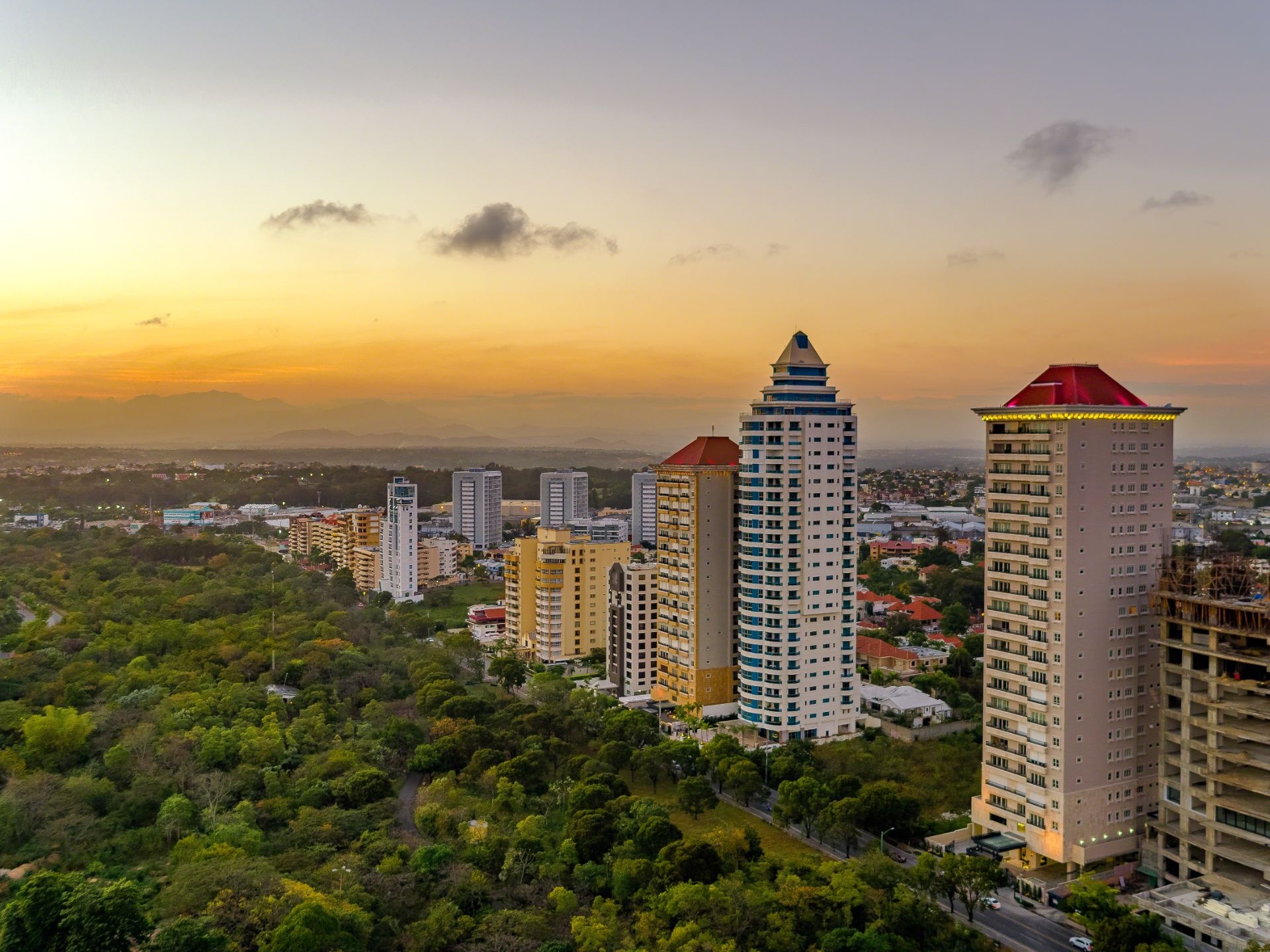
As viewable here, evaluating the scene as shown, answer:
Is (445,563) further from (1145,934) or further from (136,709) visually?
(1145,934)

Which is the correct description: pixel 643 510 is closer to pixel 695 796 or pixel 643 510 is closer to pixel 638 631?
pixel 638 631

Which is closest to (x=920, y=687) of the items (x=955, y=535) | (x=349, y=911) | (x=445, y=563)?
(x=349, y=911)

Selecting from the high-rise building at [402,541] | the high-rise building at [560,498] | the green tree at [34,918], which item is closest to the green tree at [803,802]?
the green tree at [34,918]

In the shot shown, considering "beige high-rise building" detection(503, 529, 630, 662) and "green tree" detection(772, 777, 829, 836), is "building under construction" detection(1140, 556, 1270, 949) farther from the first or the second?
"beige high-rise building" detection(503, 529, 630, 662)

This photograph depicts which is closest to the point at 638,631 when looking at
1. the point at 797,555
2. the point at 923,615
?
the point at 797,555

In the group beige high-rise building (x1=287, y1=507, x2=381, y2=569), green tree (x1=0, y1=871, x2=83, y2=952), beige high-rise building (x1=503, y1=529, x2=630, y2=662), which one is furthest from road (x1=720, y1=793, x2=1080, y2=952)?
beige high-rise building (x1=287, y1=507, x2=381, y2=569)
